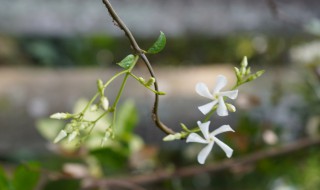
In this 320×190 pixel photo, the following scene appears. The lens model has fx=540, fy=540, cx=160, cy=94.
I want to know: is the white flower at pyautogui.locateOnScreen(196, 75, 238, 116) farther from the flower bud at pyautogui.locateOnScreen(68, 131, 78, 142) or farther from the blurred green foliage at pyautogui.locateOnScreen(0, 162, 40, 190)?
the blurred green foliage at pyautogui.locateOnScreen(0, 162, 40, 190)

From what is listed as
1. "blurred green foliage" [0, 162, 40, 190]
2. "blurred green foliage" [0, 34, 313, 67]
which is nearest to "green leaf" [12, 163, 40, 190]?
"blurred green foliage" [0, 162, 40, 190]

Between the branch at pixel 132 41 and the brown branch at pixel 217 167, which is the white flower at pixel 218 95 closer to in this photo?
the branch at pixel 132 41

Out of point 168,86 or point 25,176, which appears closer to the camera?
point 25,176

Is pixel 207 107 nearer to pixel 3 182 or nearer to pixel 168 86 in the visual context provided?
pixel 3 182

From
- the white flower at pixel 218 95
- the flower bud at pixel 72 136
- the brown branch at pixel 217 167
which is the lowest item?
the white flower at pixel 218 95

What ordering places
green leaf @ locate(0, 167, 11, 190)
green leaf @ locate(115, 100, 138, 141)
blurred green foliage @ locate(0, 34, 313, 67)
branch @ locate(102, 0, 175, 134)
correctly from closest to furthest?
branch @ locate(102, 0, 175, 134) → green leaf @ locate(0, 167, 11, 190) → green leaf @ locate(115, 100, 138, 141) → blurred green foliage @ locate(0, 34, 313, 67)

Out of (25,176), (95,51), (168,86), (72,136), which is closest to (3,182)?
(25,176)

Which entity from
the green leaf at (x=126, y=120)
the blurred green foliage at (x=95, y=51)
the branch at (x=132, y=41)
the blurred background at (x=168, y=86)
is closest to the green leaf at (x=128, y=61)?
the branch at (x=132, y=41)

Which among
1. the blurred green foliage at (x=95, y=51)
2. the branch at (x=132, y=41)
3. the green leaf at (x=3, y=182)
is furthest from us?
the blurred green foliage at (x=95, y=51)
